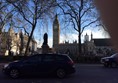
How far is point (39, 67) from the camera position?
68.3 feet

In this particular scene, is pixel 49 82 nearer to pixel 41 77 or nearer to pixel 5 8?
pixel 41 77

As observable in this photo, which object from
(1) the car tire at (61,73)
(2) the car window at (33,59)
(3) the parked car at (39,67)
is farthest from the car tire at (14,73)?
(1) the car tire at (61,73)

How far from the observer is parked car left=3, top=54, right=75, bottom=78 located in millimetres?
20703

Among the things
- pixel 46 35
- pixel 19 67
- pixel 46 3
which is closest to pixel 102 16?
pixel 19 67

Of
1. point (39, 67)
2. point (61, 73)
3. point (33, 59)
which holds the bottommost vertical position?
point (61, 73)

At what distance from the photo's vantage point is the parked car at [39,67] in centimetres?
2070

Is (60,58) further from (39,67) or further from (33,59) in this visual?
(33,59)

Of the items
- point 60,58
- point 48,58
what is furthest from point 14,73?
point 60,58

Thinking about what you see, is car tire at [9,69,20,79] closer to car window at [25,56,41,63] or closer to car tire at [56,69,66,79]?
car window at [25,56,41,63]

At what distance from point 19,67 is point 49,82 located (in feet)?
9.14

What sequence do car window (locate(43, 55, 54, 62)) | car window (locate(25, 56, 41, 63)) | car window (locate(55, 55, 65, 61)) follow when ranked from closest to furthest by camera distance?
1. car window (locate(25, 56, 41, 63))
2. car window (locate(43, 55, 54, 62))
3. car window (locate(55, 55, 65, 61))

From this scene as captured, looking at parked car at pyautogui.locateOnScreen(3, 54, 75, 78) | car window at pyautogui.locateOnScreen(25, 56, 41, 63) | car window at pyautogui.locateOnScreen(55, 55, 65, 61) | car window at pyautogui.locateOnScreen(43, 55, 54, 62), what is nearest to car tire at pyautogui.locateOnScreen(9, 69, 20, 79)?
parked car at pyautogui.locateOnScreen(3, 54, 75, 78)

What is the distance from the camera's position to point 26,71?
20.7 m

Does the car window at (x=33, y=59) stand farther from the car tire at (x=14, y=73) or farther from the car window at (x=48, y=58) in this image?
the car tire at (x=14, y=73)
